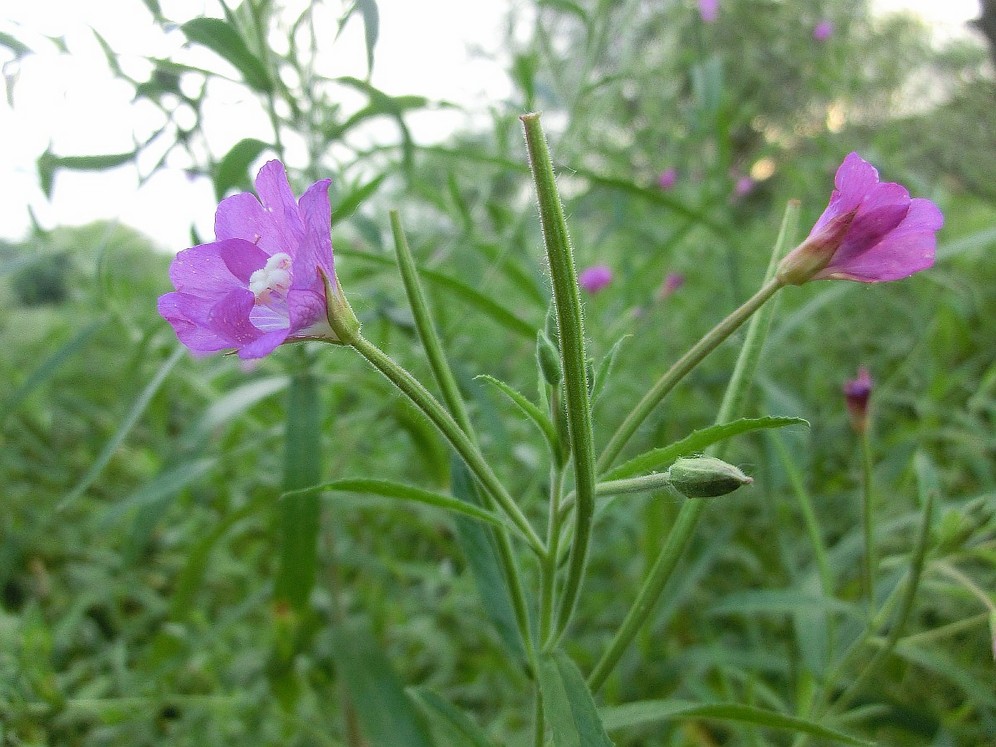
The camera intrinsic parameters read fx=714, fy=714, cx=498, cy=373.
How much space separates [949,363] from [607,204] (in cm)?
97

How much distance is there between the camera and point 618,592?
4.62 feet

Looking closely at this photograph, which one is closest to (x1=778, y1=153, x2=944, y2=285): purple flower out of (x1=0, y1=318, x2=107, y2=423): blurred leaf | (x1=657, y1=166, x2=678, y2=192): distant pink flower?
(x1=0, y1=318, x2=107, y2=423): blurred leaf

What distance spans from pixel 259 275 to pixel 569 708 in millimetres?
372

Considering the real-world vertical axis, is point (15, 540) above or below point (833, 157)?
below

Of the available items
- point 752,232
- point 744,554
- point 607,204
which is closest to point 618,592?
point 744,554

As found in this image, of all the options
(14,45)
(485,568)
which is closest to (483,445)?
(485,568)

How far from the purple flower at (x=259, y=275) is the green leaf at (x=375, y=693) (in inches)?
22.4

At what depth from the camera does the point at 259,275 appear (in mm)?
523

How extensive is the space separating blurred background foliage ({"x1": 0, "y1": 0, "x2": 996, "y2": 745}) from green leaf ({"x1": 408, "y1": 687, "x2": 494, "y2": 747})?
379 millimetres

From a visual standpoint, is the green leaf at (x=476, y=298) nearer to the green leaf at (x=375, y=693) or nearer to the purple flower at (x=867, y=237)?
the purple flower at (x=867, y=237)

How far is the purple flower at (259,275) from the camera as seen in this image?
1.56 feet

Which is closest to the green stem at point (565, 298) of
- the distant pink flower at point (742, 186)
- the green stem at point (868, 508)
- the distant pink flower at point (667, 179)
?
the green stem at point (868, 508)

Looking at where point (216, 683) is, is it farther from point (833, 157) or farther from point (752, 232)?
point (752, 232)

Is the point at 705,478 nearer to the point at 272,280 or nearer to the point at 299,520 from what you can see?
the point at 272,280
